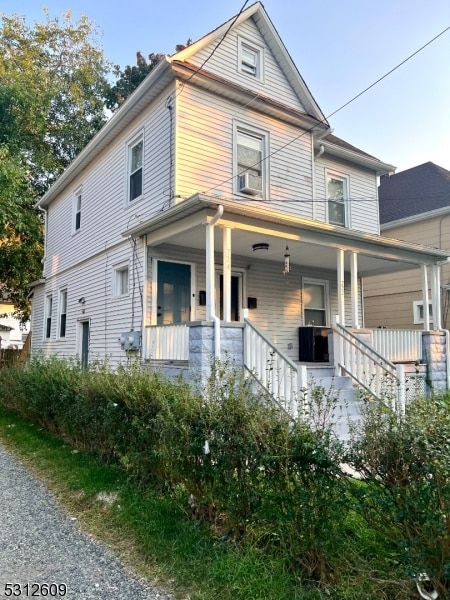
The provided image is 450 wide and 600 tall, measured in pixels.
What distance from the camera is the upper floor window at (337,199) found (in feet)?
38.5

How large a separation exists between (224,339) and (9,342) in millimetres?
33782

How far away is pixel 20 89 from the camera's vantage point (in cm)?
1461

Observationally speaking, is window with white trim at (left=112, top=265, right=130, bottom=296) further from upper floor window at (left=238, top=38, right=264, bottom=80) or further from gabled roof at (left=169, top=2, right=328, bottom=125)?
upper floor window at (left=238, top=38, right=264, bottom=80)

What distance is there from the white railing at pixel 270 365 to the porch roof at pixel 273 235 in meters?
1.79

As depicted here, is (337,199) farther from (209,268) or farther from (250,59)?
(209,268)

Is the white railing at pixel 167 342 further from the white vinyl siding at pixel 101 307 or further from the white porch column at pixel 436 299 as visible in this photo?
the white porch column at pixel 436 299

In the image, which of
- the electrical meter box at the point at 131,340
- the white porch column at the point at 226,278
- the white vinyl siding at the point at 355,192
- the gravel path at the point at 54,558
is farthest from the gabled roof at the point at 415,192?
the gravel path at the point at 54,558

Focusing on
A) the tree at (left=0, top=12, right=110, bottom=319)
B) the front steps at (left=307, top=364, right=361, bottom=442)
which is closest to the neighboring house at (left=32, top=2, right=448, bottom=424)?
the front steps at (left=307, top=364, right=361, bottom=442)

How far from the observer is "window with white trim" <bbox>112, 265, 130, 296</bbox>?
9797 millimetres

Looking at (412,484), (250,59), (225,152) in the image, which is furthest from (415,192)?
(412,484)

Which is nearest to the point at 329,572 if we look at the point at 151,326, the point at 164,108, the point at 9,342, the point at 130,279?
the point at 151,326

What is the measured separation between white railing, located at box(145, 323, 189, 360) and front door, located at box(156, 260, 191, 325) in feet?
2.39

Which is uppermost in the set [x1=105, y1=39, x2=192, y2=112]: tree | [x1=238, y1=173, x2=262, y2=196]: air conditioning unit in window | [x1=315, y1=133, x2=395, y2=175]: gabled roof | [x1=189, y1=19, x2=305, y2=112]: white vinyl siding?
[x1=105, y1=39, x2=192, y2=112]: tree

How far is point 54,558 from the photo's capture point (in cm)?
329
